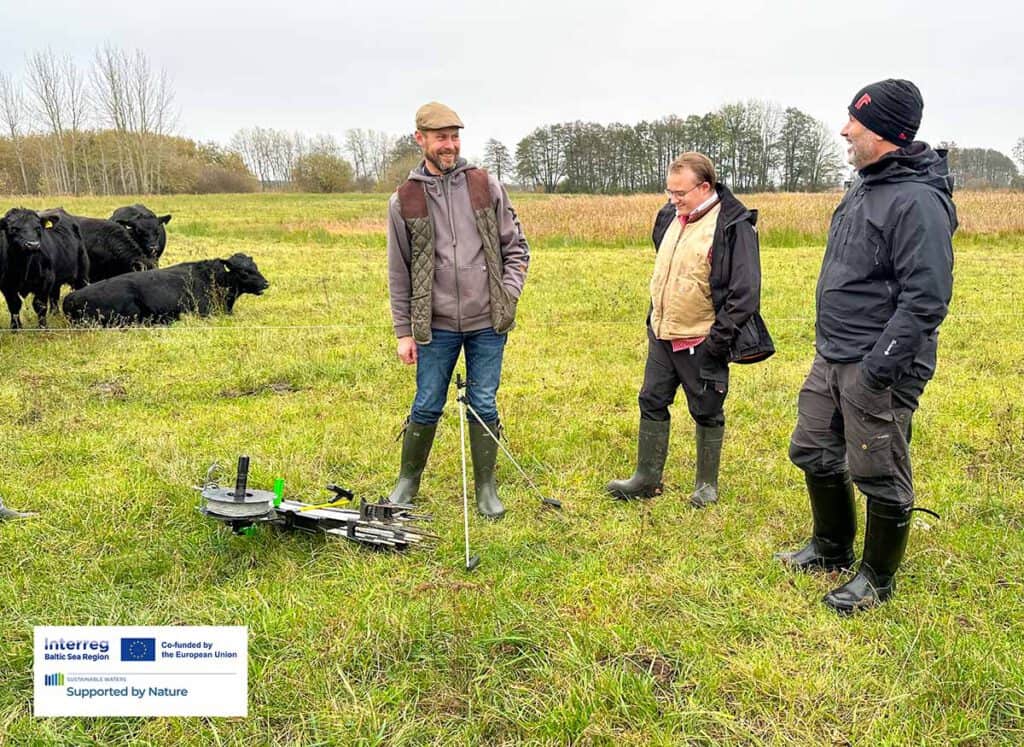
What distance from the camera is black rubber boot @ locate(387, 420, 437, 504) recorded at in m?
4.45

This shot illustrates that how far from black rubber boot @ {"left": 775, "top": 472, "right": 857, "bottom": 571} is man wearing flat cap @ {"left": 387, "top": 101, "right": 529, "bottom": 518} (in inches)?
68.1

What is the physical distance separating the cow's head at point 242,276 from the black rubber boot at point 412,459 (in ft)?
25.5

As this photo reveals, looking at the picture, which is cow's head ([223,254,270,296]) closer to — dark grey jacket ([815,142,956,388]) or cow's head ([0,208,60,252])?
cow's head ([0,208,60,252])

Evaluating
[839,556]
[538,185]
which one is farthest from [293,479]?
[538,185]

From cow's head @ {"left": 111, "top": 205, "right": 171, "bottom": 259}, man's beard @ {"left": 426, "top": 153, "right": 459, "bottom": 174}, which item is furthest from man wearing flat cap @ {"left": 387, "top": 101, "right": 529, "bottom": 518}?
cow's head @ {"left": 111, "top": 205, "right": 171, "bottom": 259}

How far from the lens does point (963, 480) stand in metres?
4.68

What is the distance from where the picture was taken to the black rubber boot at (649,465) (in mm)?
4582

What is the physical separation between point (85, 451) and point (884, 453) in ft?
16.8

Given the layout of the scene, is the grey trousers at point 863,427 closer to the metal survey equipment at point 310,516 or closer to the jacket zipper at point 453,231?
the jacket zipper at point 453,231

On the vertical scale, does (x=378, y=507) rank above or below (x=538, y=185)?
below

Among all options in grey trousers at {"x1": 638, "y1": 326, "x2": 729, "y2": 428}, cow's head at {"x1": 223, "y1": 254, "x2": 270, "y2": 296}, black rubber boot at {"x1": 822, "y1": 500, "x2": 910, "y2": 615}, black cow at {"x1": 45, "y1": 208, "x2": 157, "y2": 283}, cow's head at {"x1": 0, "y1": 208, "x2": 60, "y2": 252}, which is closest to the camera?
black rubber boot at {"x1": 822, "y1": 500, "x2": 910, "y2": 615}

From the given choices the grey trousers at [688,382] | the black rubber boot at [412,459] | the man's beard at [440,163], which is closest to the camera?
the man's beard at [440,163]

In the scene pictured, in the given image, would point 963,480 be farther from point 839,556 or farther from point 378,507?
point 378,507

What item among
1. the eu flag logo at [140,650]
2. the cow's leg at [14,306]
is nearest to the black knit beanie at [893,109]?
the eu flag logo at [140,650]
